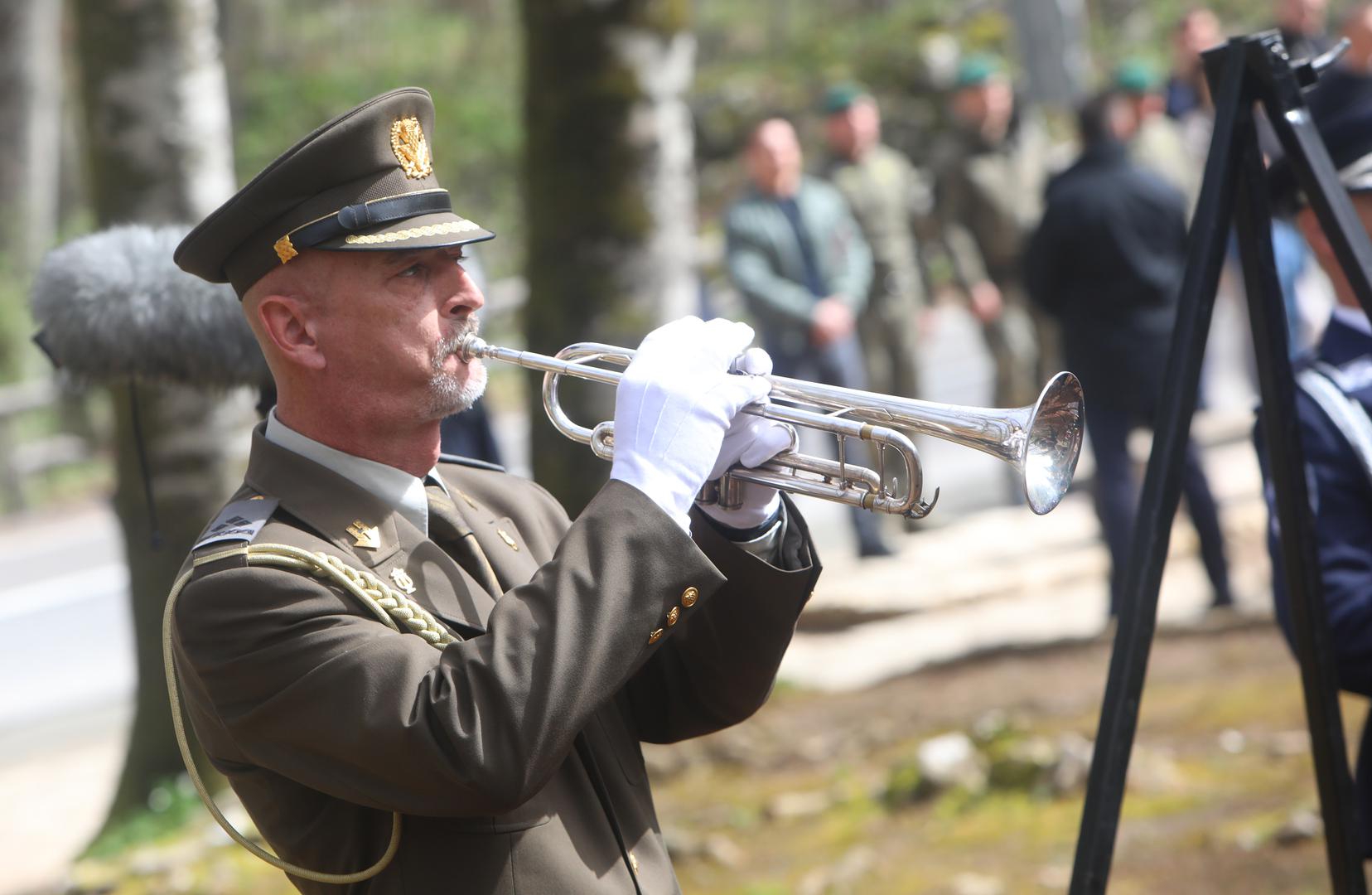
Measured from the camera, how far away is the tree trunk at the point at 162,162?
5.61 metres

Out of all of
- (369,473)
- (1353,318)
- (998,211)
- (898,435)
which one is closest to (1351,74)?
(998,211)

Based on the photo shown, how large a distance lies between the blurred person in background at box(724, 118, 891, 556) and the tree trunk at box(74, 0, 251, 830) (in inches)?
131

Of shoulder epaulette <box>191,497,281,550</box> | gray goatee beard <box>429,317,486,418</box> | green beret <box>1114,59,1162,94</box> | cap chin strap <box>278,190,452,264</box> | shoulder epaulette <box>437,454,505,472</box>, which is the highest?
cap chin strap <box>278,190,452,264</box>

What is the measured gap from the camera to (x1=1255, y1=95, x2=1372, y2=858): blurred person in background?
2.95m

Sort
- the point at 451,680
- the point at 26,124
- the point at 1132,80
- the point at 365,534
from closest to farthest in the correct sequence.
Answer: the point at 451,680 → the point at 365,534 → the point at 1132,80 → the point at 26,124

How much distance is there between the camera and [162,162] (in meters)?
5.64

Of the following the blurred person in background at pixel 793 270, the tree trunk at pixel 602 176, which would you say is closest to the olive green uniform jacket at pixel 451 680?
the tree trunk at pixel 602 176

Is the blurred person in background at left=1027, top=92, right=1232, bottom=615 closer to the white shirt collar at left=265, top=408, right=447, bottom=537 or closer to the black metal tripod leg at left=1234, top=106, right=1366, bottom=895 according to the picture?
the black metal tripod leg at left=1234, top=106, right=1366, bottom=895

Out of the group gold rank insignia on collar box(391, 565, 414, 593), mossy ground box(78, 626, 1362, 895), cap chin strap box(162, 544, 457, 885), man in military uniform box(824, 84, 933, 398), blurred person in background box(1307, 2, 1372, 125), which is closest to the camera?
cap chin strap box(162, 544, 457, 885)

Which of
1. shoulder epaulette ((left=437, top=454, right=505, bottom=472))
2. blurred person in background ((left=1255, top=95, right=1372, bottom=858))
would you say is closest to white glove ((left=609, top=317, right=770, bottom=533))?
shoulder epaulette ((left=437, top=454, right=505, bottom=472))

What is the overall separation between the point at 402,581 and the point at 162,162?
3.88m

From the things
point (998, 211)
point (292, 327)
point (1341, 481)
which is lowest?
point (998, 211)

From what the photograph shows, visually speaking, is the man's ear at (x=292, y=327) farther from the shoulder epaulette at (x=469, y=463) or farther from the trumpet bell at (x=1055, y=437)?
the trumpet bell at (x=1055, y=437)

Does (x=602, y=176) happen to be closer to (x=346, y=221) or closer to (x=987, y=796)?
(x=987, y=796)
